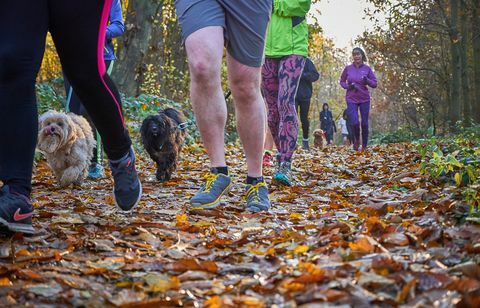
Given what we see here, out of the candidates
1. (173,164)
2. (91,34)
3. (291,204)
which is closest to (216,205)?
(291,204)

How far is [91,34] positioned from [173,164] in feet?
14.6

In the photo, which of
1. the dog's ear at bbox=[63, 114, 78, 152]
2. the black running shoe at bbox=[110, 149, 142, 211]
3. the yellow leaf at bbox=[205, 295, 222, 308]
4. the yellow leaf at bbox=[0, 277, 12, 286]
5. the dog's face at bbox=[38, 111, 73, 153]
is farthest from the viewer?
the dog's ear at bbox=[63, 114, 78, 152]

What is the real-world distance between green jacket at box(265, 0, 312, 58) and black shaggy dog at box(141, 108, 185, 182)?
1612mm

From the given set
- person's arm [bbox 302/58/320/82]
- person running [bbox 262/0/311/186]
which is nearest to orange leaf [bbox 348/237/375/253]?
person running [bbox 262/0/311/186]

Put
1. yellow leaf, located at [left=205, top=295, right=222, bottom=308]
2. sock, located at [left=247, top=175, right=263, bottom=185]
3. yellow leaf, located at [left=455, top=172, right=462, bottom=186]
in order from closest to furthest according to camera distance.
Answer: yellow leaf, located at [left=205, top=295, right=222, bottom=308], yellow leaf, located at [left=455, top=172, right=462, bottom=186], sock, located at [left=247, top=175, right=263, bottom=185]

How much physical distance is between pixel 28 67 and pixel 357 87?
11589mm

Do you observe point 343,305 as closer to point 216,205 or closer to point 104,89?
point 104,89

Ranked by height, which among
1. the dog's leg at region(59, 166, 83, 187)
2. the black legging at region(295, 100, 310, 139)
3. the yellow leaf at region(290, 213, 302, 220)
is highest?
the black legging at region(295, 100, 310, 139)

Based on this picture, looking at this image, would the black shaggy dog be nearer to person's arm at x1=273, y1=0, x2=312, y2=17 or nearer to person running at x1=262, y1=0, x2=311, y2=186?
person running at x1=262, y1=0, x2=311, y2=186

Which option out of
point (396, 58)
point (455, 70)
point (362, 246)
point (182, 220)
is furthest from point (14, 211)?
point (396, 58)

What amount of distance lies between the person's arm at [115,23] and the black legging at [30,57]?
168 inches

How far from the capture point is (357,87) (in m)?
14.1

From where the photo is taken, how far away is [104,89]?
3545 mm

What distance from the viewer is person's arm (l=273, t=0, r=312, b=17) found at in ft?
22.3
